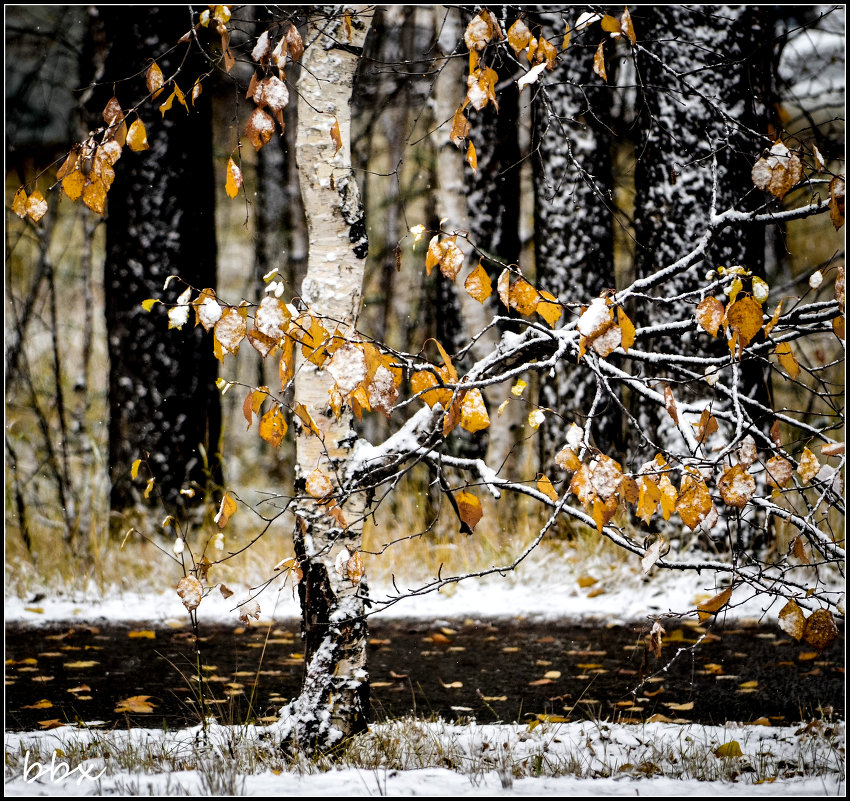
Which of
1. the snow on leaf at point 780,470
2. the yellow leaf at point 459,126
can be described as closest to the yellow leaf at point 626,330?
the snow on leaf at point 780,470

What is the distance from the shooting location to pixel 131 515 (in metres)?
6.90

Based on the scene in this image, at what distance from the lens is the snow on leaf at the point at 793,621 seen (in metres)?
2.39

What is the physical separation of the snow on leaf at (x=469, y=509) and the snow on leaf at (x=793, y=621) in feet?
3.26

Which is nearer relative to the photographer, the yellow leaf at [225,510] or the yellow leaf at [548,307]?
the yellow leaf at [548,307]

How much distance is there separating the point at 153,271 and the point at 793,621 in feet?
20.1

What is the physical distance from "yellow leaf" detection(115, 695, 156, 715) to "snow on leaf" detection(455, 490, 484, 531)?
2.50 m

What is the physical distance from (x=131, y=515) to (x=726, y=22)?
645 centimetres

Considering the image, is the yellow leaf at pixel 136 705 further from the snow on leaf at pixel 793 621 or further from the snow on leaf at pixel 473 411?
the snow on leaf at pixel 793 621

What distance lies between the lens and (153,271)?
6992 millimetres

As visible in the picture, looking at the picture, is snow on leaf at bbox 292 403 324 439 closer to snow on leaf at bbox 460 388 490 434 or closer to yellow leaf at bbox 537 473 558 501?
snow on leaf at bbox 460 388 490 434

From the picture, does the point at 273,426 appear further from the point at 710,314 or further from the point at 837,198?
the point at 837,198

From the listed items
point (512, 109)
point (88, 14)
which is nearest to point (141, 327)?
point (88, 14)

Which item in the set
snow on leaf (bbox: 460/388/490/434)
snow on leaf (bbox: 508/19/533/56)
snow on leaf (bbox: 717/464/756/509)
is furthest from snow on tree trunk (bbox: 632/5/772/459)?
snow on leaf (bbox: 460/388/490/434)

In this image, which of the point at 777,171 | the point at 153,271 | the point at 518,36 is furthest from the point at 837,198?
the point at 153,271
